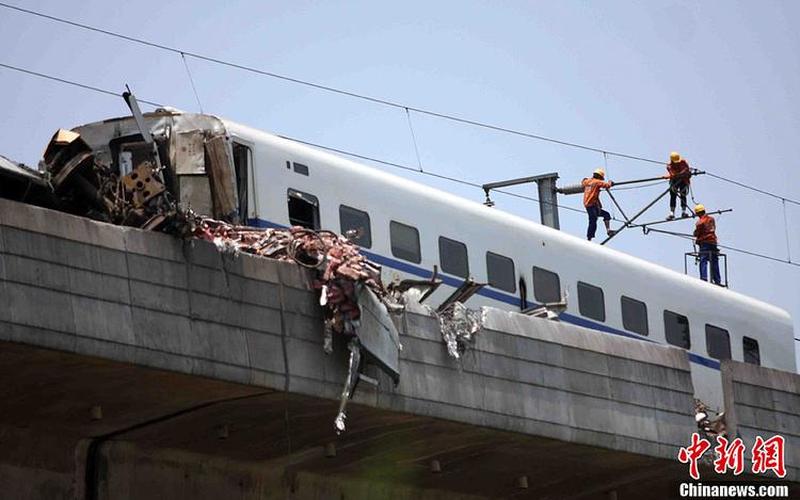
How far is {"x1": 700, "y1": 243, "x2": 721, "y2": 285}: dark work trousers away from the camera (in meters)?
40.9

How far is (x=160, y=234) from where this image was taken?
21.4 m

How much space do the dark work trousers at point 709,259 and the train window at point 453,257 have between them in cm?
1121

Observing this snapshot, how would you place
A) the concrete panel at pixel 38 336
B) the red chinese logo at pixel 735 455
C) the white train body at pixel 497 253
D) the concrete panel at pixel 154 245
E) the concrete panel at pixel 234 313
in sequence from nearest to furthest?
the concrete panel at pixel 38 336 → the concrete panel at pixel 154 245 → the concrete panel at pixel 234 313 → the white train body at pixel 497 253 → the red chinese logo at pixel 735 455

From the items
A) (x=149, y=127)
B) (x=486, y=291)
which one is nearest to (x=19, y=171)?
(x=149, y=127)

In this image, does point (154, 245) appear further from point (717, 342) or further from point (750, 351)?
point (750, 351)

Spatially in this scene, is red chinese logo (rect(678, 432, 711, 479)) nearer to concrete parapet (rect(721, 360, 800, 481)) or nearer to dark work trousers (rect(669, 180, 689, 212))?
concrete parapet (rect(721, 360, 800, 481))

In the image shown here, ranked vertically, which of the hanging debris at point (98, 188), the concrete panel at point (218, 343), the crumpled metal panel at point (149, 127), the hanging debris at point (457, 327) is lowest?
the concrete panel at point (218, 343)

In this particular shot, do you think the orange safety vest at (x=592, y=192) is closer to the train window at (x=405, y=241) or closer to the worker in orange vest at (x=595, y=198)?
the worker in orange vest at (x=595, y=198)

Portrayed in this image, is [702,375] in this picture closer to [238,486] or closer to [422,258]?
[422,258]

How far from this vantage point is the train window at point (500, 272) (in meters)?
31.8

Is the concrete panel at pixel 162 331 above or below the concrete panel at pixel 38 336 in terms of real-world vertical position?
above

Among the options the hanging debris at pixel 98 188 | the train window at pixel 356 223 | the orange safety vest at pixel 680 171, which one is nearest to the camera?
the hanging debris at pixel 98 188

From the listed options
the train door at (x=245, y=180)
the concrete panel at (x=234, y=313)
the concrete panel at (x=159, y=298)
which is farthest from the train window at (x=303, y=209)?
the concrete panel at (x=159, y=298)

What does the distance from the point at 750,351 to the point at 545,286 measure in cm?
815
